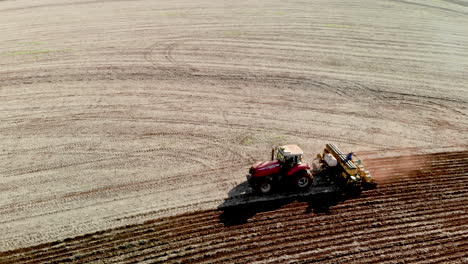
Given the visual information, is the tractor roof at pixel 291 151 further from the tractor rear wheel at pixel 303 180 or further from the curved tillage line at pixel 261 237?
the curved tillage line at pixel 261 237

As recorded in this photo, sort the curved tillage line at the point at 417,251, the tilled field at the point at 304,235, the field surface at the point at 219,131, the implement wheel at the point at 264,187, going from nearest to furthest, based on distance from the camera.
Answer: the curved tillage line at the point at 417,251 < the tilled field at the point at 304,235 < the field surface at the point at 219,131 < the implement wheel at the point at 264,187

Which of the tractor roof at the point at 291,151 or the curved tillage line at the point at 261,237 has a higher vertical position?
the tractor roof at the point at 291,151

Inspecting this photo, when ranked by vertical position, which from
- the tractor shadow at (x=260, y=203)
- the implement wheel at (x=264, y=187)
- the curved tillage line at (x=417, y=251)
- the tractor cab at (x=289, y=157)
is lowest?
the curved tillage line at (x=417, y=251)

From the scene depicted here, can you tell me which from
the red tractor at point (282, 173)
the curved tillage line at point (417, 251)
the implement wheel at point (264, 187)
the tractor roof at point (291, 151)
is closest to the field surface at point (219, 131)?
the curved tillage line at point (417, 251)

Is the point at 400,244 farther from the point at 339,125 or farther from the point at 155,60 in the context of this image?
the point at 155,60

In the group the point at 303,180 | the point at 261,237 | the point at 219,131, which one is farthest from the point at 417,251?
the point at 219,131

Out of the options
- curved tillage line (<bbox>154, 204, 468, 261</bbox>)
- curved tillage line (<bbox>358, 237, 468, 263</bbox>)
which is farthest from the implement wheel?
curved tillage line (<bbox>358, 237, 468, 263</bbox>)

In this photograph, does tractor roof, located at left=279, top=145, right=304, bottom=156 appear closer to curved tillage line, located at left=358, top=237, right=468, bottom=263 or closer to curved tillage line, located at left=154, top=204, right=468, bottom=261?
curved tillage line, located at left=154, top=204, right=468, bottom=261
